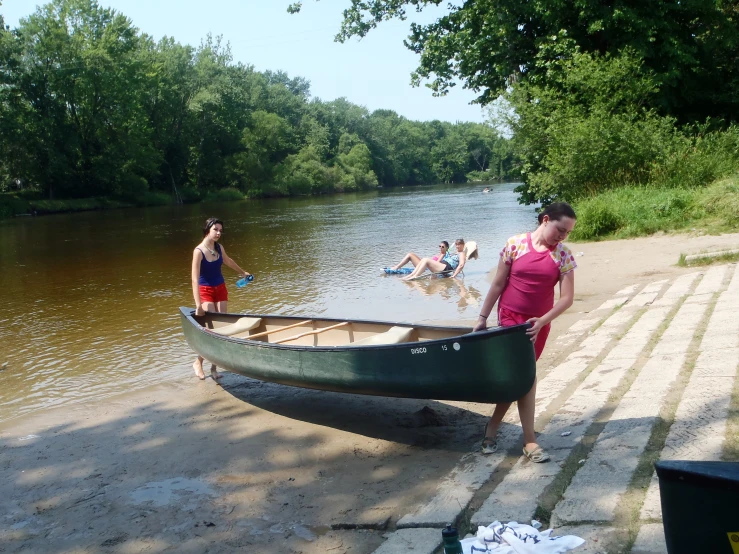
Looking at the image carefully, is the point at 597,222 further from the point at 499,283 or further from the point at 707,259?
the point at 499,283

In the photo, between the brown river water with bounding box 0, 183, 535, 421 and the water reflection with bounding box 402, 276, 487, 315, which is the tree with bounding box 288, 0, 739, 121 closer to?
the brown river water with bounding box 0, 183, 535, 421

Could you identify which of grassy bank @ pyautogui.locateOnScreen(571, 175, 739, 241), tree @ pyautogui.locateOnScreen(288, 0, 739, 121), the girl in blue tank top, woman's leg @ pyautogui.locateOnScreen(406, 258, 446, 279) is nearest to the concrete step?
the girl in blue tank top

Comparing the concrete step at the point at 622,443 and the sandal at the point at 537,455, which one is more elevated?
the concrete step at the point at 622,443

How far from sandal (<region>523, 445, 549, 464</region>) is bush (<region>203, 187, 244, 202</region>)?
63172mm

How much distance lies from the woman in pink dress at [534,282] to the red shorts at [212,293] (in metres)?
4.43

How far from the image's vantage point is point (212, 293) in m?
8.44

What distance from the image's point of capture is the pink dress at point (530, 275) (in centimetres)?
463

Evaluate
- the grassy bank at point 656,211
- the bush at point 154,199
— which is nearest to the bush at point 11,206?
the bush at point 154,199

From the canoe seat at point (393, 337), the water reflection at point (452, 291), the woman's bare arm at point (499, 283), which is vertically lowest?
the water reflection at point (452, 291)

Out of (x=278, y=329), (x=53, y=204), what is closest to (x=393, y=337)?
(x=278, y=329)

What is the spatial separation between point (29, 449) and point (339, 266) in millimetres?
11984

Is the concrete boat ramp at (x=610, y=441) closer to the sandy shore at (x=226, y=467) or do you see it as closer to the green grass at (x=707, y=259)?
the sandy shore at (x=226, y=467)

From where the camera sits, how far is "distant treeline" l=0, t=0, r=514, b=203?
172ft

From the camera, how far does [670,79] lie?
69.4 ft
